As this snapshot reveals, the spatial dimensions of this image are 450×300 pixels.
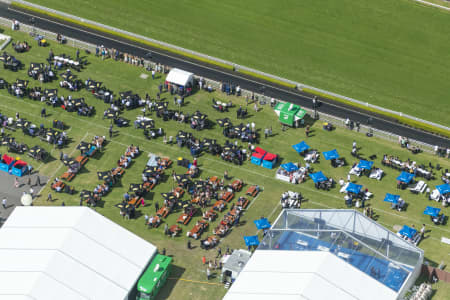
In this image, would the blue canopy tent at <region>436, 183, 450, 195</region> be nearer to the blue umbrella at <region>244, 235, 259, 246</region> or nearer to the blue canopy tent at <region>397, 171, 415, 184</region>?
the blue canopy tent at <region>397, 171, 415, 184</region>

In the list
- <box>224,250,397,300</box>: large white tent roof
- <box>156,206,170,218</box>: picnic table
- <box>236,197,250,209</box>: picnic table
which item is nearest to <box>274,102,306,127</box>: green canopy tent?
<box>236,197,250,209</box>: picnic table

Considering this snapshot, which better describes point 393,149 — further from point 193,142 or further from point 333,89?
point 193,142

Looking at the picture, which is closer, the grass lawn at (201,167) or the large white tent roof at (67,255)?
the large white tent roof at (67,255)

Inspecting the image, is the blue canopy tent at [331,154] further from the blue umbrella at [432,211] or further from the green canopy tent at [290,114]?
the blue umbrella at [432,211]

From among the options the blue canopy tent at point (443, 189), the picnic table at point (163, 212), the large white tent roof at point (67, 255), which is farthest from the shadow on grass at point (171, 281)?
the blue canopy tent at point (443, 189)

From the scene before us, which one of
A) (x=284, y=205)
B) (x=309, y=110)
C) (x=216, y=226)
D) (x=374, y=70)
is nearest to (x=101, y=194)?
(x=216, y=226)

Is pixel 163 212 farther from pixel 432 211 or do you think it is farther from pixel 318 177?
pixel 432 211
